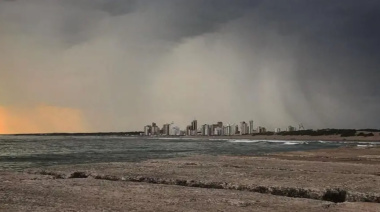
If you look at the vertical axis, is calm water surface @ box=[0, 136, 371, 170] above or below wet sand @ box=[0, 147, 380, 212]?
below

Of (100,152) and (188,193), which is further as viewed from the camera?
(100,152)

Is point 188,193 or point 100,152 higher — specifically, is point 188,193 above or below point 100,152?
above

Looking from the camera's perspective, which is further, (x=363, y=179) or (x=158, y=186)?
(x=363, y=179)

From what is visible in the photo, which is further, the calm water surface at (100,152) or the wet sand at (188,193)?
the calm water surface at (100,152)

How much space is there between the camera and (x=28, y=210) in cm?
737

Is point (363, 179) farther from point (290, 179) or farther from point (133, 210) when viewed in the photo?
point (133, 210)

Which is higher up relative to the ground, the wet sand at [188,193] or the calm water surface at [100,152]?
the wet sand at [188,193]

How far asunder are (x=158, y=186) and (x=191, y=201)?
8.61 ft

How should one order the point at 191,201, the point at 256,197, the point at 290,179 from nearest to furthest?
the point at 191,201
the point at 256,197
the point at 290,179

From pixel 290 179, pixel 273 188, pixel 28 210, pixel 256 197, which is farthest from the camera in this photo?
pixel 290 179

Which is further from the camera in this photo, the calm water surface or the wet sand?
the calm water surface

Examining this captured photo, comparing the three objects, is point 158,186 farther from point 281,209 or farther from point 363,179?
point 363,179

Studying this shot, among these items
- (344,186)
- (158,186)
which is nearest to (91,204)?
(158,186)

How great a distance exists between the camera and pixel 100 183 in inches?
460
